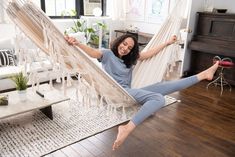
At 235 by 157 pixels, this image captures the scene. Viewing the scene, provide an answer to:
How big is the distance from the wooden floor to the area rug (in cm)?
11

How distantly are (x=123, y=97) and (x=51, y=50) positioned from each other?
83 cm

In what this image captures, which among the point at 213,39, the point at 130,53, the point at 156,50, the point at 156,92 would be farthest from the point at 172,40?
the point at 213,39

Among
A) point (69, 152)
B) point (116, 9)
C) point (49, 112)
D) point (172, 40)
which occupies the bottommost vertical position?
point (69, 152)

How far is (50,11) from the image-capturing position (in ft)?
15.8

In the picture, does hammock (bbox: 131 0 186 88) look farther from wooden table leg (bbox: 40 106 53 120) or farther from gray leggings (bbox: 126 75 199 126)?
A: wooden table leg (bbox: 40 106 53 120)

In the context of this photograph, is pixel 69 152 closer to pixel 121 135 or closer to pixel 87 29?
pixel 121 135

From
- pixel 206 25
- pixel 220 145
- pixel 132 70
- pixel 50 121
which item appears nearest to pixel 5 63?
pixel 50 121

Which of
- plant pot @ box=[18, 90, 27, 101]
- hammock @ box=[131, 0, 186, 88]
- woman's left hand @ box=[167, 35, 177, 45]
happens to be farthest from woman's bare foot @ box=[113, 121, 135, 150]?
woman's left hand @ box=[167, 35, 177, 45]

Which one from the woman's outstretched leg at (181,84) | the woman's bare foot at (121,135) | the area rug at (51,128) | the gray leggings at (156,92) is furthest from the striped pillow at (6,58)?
the woman's bare foot at (121,135)

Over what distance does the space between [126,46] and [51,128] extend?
1051 mm

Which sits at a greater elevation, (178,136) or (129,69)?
(129,69)

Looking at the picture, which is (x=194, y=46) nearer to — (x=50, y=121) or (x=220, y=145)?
(x=220, y=145)

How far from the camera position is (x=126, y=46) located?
221 centimetres

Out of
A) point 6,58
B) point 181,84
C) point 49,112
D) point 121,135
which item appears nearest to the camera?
point 121,135
